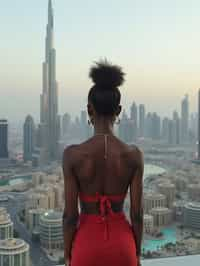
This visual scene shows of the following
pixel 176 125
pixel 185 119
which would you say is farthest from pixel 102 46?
pixel 185 119

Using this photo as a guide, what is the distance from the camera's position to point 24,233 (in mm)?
2730

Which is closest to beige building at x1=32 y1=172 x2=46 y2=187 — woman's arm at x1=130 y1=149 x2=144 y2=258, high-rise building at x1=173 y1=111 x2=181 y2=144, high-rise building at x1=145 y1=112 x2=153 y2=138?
high-rise building at x1=145 y1=112 x2=153 y2=138

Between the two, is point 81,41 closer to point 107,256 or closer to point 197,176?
Answer: point 107,256

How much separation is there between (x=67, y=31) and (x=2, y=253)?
1.32m

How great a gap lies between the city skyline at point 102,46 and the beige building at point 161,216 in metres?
1.25

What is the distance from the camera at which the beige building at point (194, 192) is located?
498cm

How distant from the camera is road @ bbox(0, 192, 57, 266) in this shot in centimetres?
225

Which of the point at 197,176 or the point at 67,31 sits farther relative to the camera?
the point at 197,176

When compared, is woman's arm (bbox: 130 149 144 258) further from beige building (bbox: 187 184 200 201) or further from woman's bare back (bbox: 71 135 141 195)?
beige building (bbox: 187 184 200 201)

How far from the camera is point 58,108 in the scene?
2871mm

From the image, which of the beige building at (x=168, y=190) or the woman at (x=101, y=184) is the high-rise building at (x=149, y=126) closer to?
the beige building at (x=168, y=190)

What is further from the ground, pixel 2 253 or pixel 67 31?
pixel 67 31

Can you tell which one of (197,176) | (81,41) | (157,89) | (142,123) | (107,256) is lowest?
(197,176)

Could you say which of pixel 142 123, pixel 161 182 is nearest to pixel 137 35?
pixel 142 123
